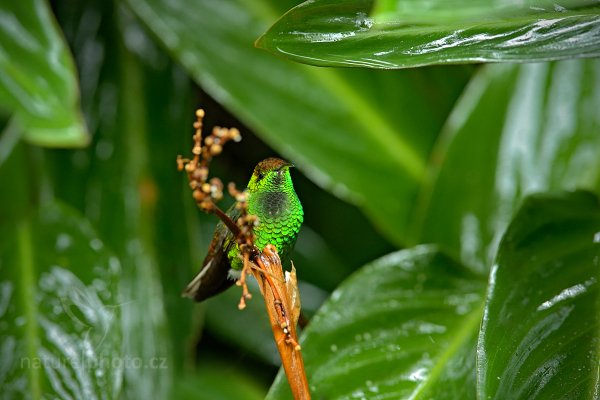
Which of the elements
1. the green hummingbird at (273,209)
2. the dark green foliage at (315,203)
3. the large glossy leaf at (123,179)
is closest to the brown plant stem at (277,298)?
the green hummingbird at (273,209)

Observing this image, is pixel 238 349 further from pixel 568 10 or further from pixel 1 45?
pixel 568 10

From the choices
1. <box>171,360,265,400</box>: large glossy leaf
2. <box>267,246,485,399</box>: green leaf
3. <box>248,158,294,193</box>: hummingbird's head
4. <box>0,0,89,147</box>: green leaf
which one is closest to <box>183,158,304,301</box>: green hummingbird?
<box>248,158,294,193</box>: hummingbird's head

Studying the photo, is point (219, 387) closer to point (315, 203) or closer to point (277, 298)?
point (315, 203)

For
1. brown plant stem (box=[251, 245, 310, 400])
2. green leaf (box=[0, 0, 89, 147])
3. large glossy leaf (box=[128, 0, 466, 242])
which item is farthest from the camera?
large glossy leaf (box=[128, 0, 466, 242])

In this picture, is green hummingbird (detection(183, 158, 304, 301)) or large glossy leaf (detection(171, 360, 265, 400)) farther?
large glossy leaf (detection(171, 360, 265, 400))

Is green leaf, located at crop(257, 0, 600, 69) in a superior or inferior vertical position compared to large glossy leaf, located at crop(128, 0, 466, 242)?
superior

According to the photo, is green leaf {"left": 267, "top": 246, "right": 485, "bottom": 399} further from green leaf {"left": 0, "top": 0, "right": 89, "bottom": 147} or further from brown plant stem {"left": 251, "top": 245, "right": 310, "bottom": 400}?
green leaf {"left": 0, "top": 0, "right": 89, "bottom": 147}

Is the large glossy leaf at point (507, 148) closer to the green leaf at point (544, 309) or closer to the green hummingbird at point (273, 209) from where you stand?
the green leaf at point (544, 309)
